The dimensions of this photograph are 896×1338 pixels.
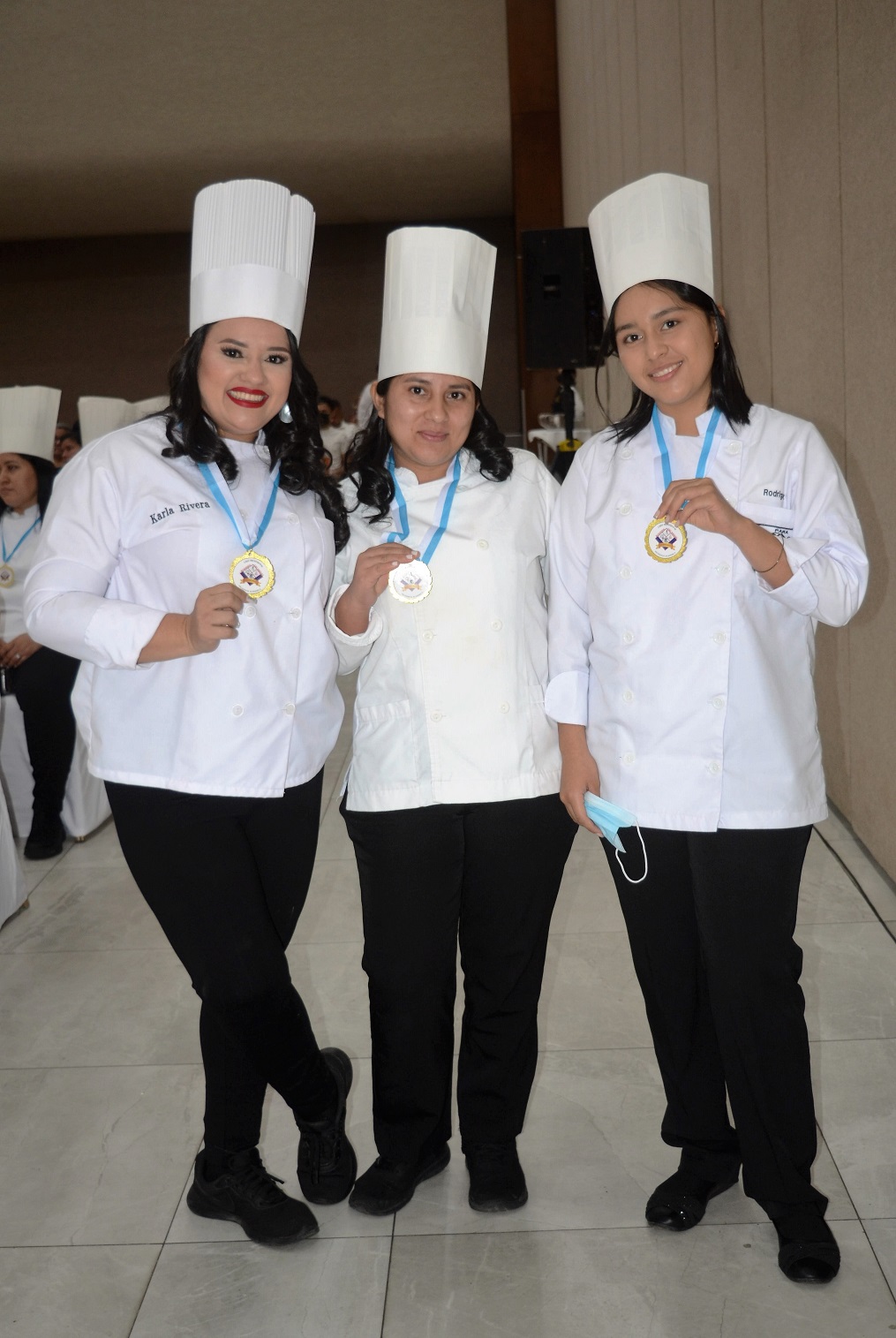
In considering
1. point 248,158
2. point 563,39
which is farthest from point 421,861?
point 248,158

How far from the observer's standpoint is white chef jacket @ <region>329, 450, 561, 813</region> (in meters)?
1.72

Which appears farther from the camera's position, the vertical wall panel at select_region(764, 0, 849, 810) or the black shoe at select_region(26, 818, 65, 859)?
the black shoe at select_region(26, 818, 65, 859)

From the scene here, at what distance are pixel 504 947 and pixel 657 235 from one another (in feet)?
3.41

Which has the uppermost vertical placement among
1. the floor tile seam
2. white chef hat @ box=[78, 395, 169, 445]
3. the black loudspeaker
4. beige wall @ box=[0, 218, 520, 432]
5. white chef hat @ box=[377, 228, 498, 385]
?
beige wall @ box=[0, 218, 520, 432]

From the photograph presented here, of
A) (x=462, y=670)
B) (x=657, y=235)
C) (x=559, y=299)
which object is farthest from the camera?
(x=559, y=299)

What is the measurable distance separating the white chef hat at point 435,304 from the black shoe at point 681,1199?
4.09ft

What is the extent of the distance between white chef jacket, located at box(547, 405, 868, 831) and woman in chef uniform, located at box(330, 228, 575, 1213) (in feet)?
0.55

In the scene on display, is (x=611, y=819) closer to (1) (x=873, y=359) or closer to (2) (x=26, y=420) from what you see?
(1) (x=873, y=359)

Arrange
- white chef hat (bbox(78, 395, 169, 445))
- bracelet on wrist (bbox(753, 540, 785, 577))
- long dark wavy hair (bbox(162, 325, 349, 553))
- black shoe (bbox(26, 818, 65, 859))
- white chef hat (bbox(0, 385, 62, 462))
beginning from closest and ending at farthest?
bracelet on wrist (bbox(753, 540, 785, 577))
long dark wavy hair (bbox(162, 325, 349, 553))
black shoe (bbox(26, 818, 65, 859))
white chef hat (bbox(0, 385, 62, 462))
white chef hat (bbox(78, 395, 169, 445))

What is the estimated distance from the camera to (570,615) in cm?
171

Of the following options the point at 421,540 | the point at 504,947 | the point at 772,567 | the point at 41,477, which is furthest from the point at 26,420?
the point at 772,567

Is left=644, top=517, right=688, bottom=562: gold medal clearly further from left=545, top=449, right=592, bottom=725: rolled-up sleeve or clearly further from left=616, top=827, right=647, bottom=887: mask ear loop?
left=616, top=827, right=647, bottom=887: mask ear loop

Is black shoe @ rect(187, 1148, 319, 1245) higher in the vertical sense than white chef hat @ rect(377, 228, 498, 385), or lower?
lower

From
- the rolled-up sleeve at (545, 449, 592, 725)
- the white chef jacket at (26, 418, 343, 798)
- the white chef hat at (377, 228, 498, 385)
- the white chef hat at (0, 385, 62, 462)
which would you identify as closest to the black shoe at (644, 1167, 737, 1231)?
the rolled-up sleeve at (545, 449, 592, 725)
